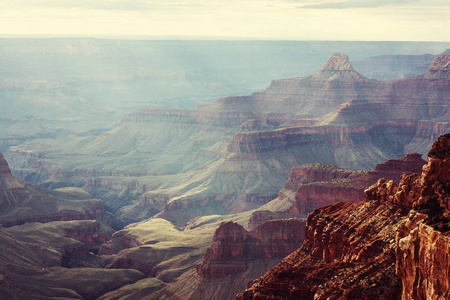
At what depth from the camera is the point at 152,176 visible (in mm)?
194625

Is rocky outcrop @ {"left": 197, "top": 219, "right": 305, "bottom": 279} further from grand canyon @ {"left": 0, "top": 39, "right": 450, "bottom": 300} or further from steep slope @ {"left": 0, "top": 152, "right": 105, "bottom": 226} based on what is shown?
Answer: steep slope @ {"left": 0, "top": 152, "right": 105, "bottom": 226}

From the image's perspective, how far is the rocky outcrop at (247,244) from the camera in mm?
83188

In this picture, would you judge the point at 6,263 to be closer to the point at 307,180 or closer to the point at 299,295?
the point at 307,180

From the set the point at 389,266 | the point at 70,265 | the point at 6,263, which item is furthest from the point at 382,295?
the point at 70,265

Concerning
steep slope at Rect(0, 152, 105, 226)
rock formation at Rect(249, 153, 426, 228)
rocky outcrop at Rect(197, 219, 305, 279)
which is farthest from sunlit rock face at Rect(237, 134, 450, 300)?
steep slope at Rect(0, 152, 105, 226)

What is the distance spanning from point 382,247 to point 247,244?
157 feet

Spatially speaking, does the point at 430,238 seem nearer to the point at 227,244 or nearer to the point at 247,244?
the point at 227,244

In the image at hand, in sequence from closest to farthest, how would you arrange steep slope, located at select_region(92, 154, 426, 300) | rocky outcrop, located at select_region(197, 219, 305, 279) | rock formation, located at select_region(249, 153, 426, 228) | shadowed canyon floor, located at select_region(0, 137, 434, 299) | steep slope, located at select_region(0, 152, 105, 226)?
steep slope, located at select_region(92, 154, 426, 300) → shadowed canyon floor, located at select_region(0, 137, 434, 299) → rocky outcrop, located at select_region(197, 219, 305, 279) → rock formation, located at select_region(249, 153, 426, 228) → steep slope, located at select_region(0, 152, 105, 226)

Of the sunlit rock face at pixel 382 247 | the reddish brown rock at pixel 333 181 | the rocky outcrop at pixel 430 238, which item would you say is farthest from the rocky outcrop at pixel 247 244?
the rocky outcrop at pixel 430 238

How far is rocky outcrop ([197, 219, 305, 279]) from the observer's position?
273 feet

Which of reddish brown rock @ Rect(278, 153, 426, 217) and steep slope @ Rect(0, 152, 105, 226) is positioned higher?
reddish brown rock @ Rect(278, 153, 426, 217)

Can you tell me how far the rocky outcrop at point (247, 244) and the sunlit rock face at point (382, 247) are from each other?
103ft

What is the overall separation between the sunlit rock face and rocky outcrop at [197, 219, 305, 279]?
31329 mm

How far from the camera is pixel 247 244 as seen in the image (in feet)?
281
